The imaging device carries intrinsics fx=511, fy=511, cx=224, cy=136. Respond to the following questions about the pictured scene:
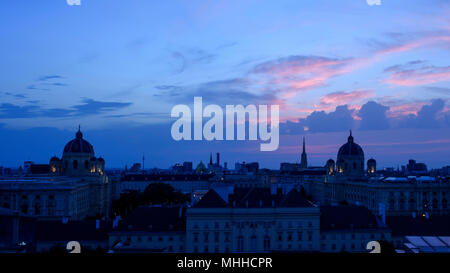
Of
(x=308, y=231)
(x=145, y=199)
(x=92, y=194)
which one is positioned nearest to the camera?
(x=308, y=231)

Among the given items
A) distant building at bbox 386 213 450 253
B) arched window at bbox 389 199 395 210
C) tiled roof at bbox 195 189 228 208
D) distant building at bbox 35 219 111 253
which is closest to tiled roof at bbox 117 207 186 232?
distant building at bbox 35 219 111 253

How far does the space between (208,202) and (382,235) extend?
18.6 metres

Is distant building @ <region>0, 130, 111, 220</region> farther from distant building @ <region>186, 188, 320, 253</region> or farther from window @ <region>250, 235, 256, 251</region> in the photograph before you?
window @ <region>250, 235, 256, 251</region>

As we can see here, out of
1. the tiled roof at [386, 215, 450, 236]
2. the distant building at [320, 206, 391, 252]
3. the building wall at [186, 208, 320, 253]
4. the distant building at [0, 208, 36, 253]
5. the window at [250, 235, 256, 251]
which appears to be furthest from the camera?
the window at [250, 235, 256, 251]

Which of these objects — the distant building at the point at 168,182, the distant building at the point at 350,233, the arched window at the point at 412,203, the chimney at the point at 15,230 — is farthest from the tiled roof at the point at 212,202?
the distant building at the point at 168,182

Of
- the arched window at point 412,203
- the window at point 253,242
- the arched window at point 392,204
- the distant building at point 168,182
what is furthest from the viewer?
the distant building at point 168,182

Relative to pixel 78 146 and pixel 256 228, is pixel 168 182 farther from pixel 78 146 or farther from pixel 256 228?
pixel 256 228

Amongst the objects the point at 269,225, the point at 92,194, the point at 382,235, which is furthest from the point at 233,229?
the point at 92,194

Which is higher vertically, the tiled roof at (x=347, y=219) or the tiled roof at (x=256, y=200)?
the tiled roof at (x=256, y=200)

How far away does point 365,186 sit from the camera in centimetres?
11031

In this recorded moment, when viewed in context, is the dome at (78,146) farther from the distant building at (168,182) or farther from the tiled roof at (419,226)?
the tiled roof at (419,226)

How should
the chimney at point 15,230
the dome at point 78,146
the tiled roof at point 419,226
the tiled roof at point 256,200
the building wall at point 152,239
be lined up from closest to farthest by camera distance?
the chimney at point 15,230
the building wall at point 152,239
the tiled roof at point 419,226
the tiled roof at point 256,200
the dome at point 78,146

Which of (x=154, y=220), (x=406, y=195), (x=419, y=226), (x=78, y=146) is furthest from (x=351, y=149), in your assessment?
(x=154, y=220)
